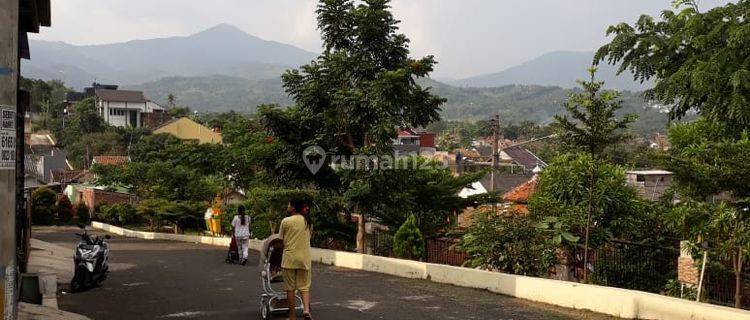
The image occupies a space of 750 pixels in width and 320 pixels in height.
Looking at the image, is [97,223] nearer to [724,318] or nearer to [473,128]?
[724,318]

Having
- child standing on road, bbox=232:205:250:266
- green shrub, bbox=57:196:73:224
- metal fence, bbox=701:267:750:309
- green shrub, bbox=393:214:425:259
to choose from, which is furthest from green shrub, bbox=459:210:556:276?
green shrub, bbox=57:196:73:224

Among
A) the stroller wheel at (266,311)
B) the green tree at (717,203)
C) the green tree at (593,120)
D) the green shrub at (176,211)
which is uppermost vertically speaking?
the green tree at (593,120)

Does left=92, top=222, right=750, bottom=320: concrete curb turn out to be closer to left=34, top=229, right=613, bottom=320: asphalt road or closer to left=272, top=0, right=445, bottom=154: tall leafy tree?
left=34, top=229, right=613, bottom=320: asphalt road

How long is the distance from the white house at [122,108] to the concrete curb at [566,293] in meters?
118

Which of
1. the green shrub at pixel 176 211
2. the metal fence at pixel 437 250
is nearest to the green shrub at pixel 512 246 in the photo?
the metal fence at pixel 437 250

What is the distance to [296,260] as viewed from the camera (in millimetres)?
8789

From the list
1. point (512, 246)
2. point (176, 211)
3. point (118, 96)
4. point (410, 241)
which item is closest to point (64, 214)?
point (176, 211)

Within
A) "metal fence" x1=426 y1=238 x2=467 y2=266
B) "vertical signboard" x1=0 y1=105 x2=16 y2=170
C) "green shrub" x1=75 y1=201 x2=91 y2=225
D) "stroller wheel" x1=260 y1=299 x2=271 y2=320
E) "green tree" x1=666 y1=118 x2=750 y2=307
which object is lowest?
"green shrub" x1=75 y1=201 x2=91 y2=225

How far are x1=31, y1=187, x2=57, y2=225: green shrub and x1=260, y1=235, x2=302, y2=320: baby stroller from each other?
43.0 m

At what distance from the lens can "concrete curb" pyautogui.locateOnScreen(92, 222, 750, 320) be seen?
30.1 feet

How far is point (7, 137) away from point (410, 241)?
43.9ft

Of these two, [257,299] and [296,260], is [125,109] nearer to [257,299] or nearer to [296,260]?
[257,299]

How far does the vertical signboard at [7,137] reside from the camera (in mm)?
5680

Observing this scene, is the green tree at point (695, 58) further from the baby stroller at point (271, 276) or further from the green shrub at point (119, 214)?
the green shrub at point (119, 214)
